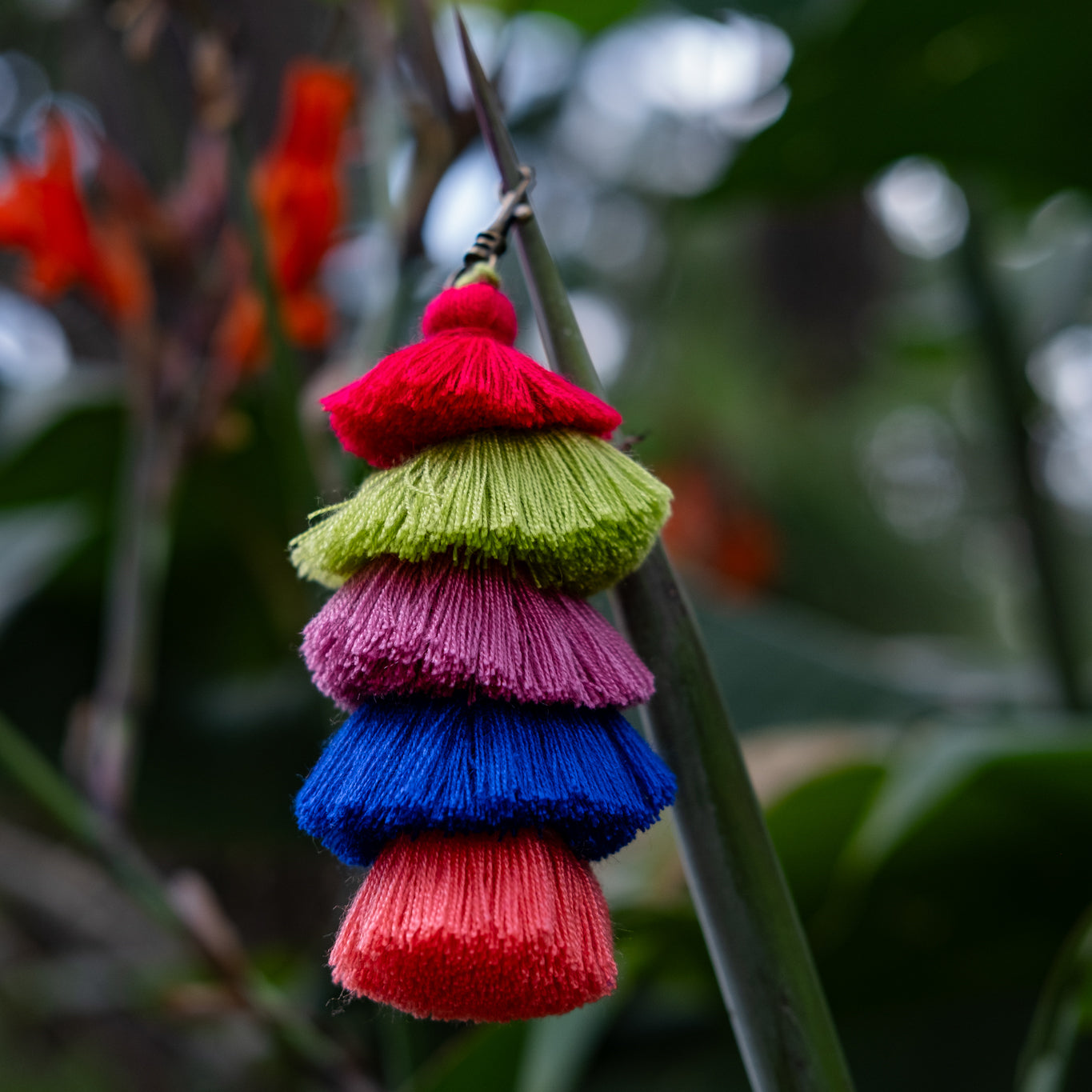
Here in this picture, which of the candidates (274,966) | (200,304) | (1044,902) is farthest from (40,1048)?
(1044,902)

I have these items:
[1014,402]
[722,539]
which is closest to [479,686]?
[1014,402]

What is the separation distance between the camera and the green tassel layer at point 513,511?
23 centimetres

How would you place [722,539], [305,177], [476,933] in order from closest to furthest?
[476,933], [305,177], [722,539]

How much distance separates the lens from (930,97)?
878mm

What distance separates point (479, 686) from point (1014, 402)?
98cm

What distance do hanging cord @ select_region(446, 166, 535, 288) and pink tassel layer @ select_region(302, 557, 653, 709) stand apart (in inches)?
3.1

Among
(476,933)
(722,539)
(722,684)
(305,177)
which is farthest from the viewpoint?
(722,539)

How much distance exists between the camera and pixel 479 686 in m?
0.23

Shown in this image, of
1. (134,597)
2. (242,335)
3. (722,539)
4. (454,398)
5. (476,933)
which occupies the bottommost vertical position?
(476,933)

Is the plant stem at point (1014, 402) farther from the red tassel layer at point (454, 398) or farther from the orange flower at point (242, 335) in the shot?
the red tassel layer at point (454, 398)

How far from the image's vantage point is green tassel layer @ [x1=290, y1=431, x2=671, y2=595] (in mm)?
228

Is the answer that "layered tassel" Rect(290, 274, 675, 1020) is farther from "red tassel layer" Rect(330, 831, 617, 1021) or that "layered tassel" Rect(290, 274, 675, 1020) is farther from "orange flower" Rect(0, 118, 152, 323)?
"orange flower" Rect(0, 118, 152, 323)

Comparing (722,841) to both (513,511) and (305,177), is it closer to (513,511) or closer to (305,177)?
(513,511)

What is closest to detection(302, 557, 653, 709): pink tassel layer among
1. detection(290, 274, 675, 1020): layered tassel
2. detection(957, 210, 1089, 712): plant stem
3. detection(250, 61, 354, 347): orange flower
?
detection(290, 274, 675, 1020): layered tassel
